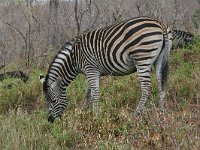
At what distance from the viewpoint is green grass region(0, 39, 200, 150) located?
427 cm

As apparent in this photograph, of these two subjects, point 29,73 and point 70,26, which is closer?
point 29,73

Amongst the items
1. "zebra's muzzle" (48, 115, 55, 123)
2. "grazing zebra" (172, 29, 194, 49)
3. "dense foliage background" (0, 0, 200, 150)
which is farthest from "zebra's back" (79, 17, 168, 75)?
"grazing zebra" (172, 29, 194, 49)

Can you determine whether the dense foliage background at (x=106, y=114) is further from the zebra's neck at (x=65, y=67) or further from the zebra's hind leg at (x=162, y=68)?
the zebra's neck at (x=65, y=67)

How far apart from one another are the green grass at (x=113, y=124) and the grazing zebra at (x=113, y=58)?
401 millimetres

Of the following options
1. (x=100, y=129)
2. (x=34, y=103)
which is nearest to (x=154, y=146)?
(x=100, y=129)

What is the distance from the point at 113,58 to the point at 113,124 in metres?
2.15

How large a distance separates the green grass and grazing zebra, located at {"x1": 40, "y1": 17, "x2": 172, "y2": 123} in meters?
0.40

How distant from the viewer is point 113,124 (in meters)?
5.58

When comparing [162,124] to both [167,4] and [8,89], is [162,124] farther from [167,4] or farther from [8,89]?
[167,4]

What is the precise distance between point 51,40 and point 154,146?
10786 mm

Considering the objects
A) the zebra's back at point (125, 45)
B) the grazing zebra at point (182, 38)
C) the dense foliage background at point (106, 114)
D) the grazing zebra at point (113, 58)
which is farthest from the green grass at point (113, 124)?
the grazing zebra at point (182, 38)

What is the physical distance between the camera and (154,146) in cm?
441

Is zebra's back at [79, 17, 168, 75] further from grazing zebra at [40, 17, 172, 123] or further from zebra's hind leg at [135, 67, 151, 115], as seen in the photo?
zebra's hind leg at [135, 67, 151, 115]

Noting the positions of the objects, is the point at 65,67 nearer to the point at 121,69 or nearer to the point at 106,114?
the point at 121,69
